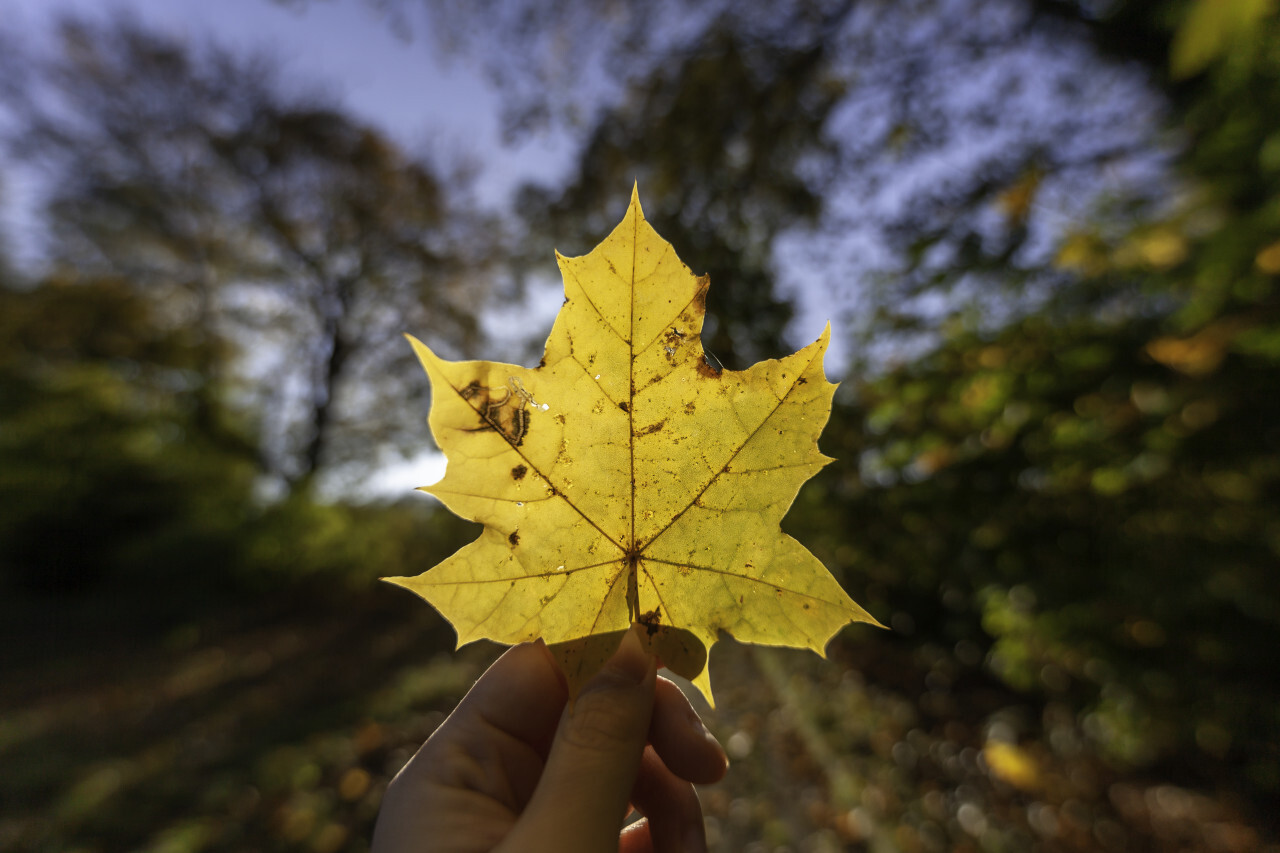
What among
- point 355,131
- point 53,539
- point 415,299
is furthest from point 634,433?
point 355,131

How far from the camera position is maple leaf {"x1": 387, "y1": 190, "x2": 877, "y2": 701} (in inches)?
37.8

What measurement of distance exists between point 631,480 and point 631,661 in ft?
1.24

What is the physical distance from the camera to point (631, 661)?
112 centimetres

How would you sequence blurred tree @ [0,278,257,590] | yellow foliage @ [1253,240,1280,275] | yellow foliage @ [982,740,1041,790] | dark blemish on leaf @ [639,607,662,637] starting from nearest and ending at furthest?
1. dark blemish on leaf @ [639,607,662,637]
2. yellow foliage @ [1253,240,1280,275]
3. yellow foliage @ [982,740,1041,790]
4. blurred tree @ [0,278,257,590]

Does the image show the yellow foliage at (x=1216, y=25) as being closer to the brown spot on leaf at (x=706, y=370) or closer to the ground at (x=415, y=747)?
the brown spot on leaf at (x=706, y=370)

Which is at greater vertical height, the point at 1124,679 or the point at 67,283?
the point at 67,283

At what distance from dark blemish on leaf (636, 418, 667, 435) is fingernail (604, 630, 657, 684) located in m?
0.40

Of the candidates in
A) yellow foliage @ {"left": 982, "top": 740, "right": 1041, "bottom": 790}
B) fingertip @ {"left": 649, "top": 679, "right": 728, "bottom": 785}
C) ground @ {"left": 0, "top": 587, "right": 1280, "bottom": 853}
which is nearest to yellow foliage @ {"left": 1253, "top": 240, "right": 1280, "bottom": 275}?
fingertip @ {"left": 649, "top": 679, "right": 728, "bottom": 785}

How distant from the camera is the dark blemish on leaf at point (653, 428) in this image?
40.2 inches

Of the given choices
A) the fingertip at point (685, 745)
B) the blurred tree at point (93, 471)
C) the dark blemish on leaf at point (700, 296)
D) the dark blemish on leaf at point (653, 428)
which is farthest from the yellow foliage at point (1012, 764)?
the blurred tree at point (93, 471)

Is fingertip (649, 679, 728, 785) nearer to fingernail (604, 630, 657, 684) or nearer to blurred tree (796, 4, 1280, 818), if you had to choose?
fingernail (604, 630, 657, 684)

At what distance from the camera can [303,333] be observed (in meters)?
11.9

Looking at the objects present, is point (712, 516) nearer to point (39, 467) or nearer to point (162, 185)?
point (39, 467)

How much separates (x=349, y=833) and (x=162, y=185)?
42.8ft
